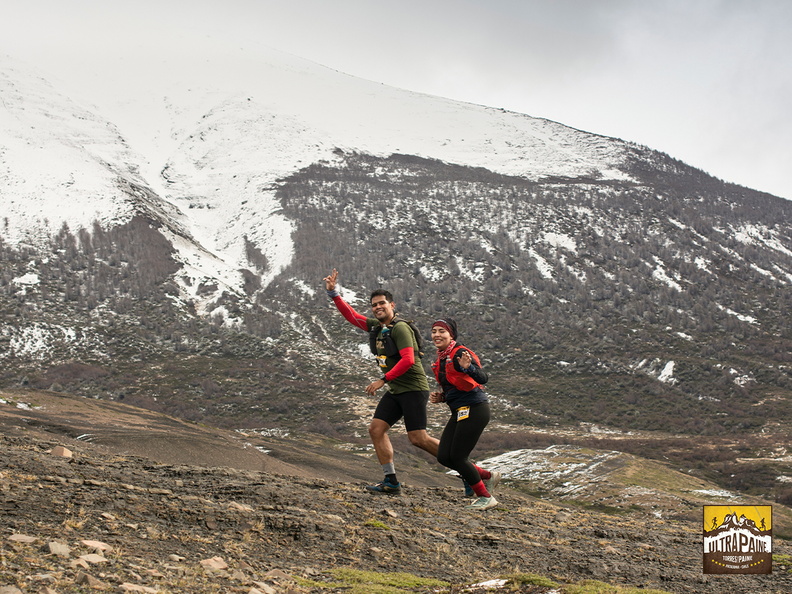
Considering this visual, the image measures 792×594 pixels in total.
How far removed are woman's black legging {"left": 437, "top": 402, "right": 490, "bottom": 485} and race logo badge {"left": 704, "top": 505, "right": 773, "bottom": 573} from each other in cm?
264

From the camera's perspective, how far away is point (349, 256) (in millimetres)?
79312

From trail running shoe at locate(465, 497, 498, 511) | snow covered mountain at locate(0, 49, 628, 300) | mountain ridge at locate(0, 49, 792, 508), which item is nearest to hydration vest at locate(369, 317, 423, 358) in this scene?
trail running shoe at locate(465, 497, 498, 511)

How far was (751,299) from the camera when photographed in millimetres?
74625

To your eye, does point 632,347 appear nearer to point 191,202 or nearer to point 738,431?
point 738,431

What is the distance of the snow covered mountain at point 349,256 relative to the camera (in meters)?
53.8

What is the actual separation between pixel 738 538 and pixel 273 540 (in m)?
4.15

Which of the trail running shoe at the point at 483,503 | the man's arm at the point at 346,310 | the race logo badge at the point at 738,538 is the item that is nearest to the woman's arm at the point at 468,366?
the man's arm at the point at 346,310

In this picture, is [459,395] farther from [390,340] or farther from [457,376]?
[390,340]

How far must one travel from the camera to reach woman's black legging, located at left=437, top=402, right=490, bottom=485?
7891 mm

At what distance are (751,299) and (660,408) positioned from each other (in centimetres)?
2968

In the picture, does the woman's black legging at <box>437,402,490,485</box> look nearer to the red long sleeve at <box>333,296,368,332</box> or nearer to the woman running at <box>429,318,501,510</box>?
the woman running at <box>429,318,501,510</box>

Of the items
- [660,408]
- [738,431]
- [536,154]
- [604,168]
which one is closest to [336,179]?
[536,154]

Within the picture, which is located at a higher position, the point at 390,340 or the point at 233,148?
the point at 233,148

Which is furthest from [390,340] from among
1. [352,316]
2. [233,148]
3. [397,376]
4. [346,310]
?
[233,148]
